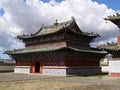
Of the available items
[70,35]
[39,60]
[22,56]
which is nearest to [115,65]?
[70,35]

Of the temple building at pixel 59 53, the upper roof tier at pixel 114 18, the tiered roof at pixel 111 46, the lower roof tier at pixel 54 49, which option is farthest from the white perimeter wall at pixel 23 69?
the upper roof tier at pixel 114 18

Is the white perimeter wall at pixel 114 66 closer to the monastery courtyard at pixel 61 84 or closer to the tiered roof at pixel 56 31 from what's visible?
the monastery courtyard at pixel 61 84

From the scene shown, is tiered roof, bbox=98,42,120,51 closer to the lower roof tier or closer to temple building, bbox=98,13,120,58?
temple building, bbox=98,13,120,58

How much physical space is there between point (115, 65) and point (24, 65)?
78.3 feet

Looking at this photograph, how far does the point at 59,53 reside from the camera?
139 ft

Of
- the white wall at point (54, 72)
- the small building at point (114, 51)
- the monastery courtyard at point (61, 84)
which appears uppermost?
the small building at point (114, 51)

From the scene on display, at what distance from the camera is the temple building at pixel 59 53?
138ft

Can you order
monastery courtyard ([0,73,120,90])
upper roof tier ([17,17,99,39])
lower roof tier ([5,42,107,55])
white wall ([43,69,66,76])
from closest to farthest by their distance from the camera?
monastery courtyard ([0,73,120,90]), white wall ([43,69,66,76]), lower roof tier ([5,42,107,55]), upper roof tier ([17,17,99,39])

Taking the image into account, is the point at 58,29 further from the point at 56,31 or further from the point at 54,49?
the point at 54,49

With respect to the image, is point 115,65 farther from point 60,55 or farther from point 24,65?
point 24,65

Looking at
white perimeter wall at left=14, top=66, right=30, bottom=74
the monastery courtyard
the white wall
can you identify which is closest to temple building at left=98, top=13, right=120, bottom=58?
the monastery courtyard

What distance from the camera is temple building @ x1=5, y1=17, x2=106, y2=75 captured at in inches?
1662

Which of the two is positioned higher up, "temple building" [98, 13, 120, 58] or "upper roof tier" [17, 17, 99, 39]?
"upper roof tier" [17, 17, 99, 39]

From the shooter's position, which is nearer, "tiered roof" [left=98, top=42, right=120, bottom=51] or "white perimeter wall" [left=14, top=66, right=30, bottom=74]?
"tiered roof" [left=98, top=42, right=120, bottom=51]
